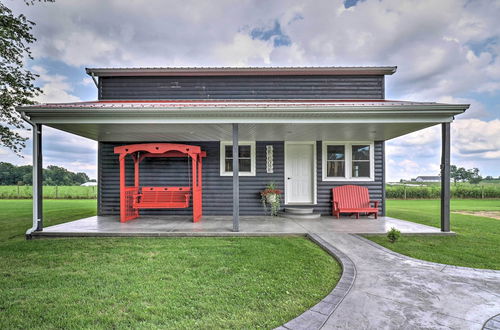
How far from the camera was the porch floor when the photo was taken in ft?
16.2

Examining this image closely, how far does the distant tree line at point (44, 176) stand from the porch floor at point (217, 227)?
1891 cm

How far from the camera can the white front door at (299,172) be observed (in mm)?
7535

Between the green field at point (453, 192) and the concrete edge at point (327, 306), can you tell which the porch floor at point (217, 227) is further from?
the green field at point (453, 192)

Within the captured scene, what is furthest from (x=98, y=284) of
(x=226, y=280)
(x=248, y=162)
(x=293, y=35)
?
(x=293, y=35)

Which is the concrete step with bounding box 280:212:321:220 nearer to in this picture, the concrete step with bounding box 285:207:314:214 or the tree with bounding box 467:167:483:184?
the concrete step with bounding box 285:207:314:214

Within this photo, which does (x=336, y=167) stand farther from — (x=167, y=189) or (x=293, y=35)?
(x=293, y=35)

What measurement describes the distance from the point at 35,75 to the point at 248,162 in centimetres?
797

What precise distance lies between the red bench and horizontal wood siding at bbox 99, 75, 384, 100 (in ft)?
9.72

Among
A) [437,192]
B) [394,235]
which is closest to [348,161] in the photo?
[394,235]

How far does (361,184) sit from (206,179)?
4770 millimetres

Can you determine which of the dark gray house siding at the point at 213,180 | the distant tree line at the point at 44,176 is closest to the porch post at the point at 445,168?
the dark gray house siding at the point at 213,180

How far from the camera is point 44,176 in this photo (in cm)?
2284

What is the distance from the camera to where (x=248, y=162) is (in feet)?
24.4

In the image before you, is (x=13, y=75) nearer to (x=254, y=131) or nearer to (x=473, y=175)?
(x=254, y=131)
